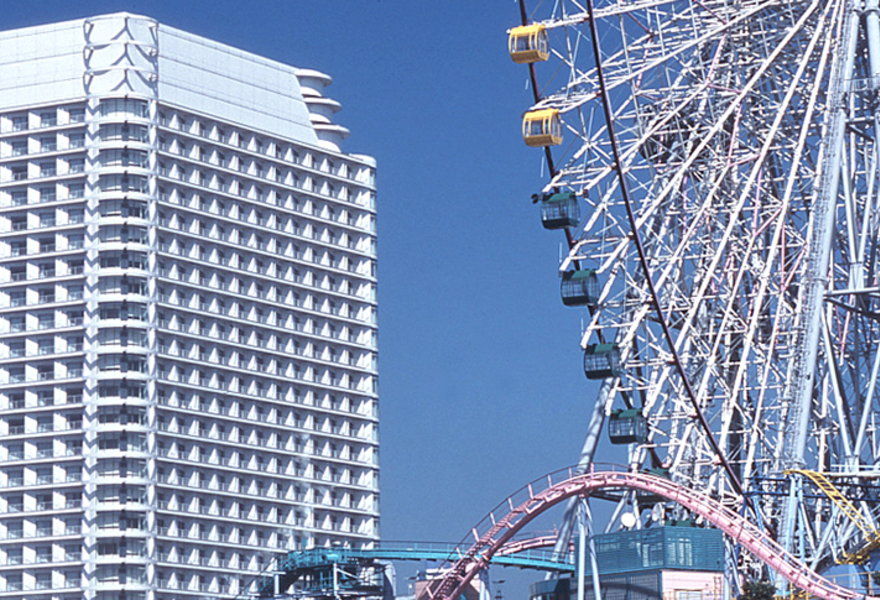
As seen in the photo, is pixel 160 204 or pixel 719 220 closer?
pixel 719 220

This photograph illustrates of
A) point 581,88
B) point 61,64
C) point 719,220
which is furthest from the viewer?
point 61,64

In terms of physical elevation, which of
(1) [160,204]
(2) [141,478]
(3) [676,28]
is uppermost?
(1) [160,204]

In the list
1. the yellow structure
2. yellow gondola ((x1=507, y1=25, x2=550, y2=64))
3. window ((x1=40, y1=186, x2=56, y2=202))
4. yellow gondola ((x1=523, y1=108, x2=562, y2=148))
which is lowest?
the yellow structure

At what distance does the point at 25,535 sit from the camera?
124 m

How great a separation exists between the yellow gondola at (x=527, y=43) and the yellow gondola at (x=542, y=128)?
98.0 inches

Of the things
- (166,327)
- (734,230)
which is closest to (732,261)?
(734,230)

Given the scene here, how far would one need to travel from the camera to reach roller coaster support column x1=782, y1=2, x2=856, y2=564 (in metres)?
66.0

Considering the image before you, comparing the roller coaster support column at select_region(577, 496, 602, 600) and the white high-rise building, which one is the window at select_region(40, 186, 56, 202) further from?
the roller coaster support column at select_region(577, 496, 602, 600)

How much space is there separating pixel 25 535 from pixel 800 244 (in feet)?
212

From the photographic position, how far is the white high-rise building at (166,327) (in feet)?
406

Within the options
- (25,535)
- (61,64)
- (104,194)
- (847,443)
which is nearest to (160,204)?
(104,194)

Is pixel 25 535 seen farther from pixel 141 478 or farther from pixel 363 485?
pixel 363 485

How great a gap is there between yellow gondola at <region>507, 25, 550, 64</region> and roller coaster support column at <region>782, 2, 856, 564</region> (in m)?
12.0

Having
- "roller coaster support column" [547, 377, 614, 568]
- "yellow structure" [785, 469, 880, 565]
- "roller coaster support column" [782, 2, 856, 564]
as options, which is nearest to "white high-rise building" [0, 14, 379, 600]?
"roller coaster support column" [547, 377, 614, 568]
